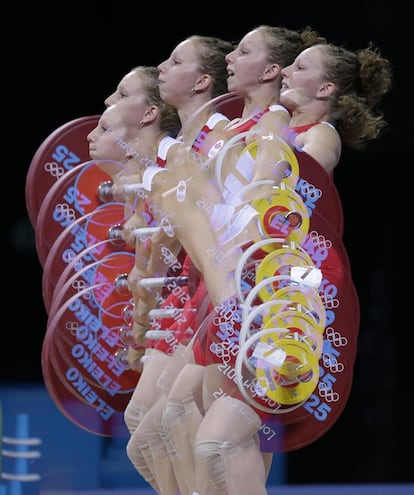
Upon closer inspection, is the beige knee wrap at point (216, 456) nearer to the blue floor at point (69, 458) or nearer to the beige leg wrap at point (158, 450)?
the beige leg wrap at point (158, 450)

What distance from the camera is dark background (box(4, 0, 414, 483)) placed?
6.19 metres

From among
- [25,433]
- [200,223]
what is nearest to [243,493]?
[200,223]

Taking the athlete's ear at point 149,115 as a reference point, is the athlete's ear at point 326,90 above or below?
above

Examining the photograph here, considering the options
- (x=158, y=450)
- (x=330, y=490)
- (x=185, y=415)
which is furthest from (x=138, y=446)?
(x=330, y=490)

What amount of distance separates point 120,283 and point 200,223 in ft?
3.19

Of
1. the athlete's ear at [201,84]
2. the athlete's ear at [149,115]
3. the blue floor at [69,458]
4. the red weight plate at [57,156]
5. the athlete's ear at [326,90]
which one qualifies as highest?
the athlete's ear at [326,90]

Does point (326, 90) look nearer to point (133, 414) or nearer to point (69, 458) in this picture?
point (133, 414)

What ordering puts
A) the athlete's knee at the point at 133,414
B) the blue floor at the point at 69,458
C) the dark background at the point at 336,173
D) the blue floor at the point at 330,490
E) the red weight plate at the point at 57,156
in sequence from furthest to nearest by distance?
the dark background at the point at 336,173
the blue floor at the point at 330,490
the blue floor at the point at 69,458
the red weight plate at the point at 57,156
the athlete's knee at the point at 133,414

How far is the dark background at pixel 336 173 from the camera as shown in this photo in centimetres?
619

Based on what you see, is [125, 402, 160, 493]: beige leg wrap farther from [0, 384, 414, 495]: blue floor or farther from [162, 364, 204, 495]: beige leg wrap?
[0, 384, 414, 495]: blue floor

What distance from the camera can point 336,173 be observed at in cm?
689

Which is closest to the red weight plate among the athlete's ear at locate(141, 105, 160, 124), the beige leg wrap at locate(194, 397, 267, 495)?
the athlete's ear at locate(141, 105, 160, 124)

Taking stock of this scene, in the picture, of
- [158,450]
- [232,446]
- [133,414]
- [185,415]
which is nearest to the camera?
[232,446]

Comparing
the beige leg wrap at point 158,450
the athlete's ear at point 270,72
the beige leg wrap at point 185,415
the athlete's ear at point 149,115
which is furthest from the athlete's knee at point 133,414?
the athlete's ear at point 270,72
